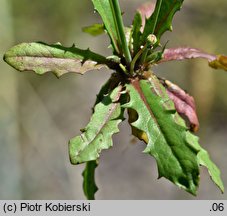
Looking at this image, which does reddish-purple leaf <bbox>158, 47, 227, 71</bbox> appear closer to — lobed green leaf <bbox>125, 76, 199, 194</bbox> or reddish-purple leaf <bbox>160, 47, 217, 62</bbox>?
reddish-purple leaf <bbox>160, 47, 217, 62</bbox>

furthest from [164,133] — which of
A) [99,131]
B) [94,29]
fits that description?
[94,29]

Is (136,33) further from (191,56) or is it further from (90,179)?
(90,179)

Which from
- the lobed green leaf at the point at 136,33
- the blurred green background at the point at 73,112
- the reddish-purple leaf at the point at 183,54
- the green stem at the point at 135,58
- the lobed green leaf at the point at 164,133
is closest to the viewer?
the lobed green leaf at the point at 164,133

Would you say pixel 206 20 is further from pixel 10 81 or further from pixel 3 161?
pixel 3 161

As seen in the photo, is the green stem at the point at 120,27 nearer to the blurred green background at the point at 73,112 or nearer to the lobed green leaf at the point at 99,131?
the lobed green leaf at the point at 99,131

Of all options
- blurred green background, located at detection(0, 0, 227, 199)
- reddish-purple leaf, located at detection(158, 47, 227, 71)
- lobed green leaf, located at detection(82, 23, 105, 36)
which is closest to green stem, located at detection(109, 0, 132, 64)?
reddish-purple leaf, located at detection(158, 47, 227, 71)

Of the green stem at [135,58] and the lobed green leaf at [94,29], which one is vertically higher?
the lobed green leaf at [94,29]

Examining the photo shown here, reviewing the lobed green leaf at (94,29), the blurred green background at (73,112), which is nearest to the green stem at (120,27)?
the lobed green leaf at (94,29)
